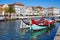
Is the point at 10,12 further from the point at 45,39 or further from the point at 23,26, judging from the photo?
the point at 45,39

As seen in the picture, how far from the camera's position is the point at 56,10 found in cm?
6794

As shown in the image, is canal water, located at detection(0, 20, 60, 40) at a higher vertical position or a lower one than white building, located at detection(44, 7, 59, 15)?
lower

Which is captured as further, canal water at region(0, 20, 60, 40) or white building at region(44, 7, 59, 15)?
white building at region(44, 7, 59, 15)

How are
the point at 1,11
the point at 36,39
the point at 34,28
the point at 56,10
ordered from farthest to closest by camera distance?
the point at 56,10
the point at 1,11
the point at 34,28
the point at 36,39

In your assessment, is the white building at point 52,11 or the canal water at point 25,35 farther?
the white building at point 52,11

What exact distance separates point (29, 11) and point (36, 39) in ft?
166

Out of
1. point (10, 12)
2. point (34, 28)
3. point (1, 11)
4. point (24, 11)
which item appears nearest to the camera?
point (34, 28)

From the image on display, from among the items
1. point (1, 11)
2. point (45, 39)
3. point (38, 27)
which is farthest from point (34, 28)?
point (1, 11)

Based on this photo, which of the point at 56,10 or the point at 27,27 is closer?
the point at 27,27

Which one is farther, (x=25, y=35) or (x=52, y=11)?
(x=52, y=11)

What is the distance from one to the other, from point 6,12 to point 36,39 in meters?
36.3

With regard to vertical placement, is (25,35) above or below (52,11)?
below

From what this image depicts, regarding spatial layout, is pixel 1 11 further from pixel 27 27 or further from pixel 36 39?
pixel 36 39

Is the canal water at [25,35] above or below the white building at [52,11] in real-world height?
below
